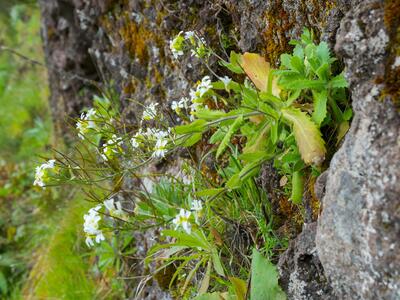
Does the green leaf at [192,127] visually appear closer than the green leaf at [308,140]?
No

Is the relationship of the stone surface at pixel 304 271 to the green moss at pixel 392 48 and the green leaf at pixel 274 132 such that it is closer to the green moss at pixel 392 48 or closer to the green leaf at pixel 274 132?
the green leaf at pixel 274 132

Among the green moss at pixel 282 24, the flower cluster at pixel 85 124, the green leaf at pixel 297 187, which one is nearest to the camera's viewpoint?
the green leaf at pixel 297 187

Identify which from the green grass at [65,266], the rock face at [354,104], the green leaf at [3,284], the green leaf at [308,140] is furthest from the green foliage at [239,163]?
the green leaf at [3,284]

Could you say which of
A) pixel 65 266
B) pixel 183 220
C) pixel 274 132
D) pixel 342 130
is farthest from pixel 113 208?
pixel 65 266

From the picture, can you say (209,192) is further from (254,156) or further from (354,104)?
(354,104)

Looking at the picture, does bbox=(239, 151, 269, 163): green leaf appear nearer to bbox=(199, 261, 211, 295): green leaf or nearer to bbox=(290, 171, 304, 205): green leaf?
bbox=(290, 171, 304, 205): green leaf

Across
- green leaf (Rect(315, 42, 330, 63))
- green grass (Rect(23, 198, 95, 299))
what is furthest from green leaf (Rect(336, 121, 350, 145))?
green grass (Rect(23, 198, 95, 299))

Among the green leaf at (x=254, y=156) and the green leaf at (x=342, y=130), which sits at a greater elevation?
the green leaf at (x=254, y=156)
